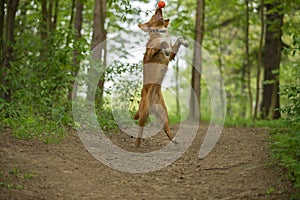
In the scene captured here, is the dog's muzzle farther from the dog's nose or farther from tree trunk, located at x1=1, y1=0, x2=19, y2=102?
tree trunk, located at x1=1, y1=0, x2=19, y2=102

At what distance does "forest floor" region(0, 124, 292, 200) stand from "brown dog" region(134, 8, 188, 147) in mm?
1098

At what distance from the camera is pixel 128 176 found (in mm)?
6758

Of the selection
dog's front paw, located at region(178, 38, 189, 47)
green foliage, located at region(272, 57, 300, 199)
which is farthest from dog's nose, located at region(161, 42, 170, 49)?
green foliage, located at region(272, 57, 300, 199)

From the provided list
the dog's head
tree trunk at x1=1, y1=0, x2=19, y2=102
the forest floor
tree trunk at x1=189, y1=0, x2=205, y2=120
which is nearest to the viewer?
the forest floor

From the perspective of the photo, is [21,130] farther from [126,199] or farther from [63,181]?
[126,199]

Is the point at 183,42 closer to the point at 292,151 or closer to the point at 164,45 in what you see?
the point at 164,45

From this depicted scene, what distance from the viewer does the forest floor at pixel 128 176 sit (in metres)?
5.71

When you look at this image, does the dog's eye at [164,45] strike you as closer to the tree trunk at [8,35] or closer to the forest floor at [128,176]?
the forest floor at [128,176]

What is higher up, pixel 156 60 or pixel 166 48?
pixel 166 48

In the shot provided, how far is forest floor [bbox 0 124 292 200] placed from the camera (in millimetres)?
5711

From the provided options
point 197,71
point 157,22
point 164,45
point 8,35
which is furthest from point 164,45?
point 197,71

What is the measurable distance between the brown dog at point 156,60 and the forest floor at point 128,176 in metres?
1.10

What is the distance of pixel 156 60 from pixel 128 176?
229cm

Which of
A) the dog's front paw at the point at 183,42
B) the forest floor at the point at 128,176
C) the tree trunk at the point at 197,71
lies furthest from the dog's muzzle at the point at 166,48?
the tree trunk at the point at 197,71
